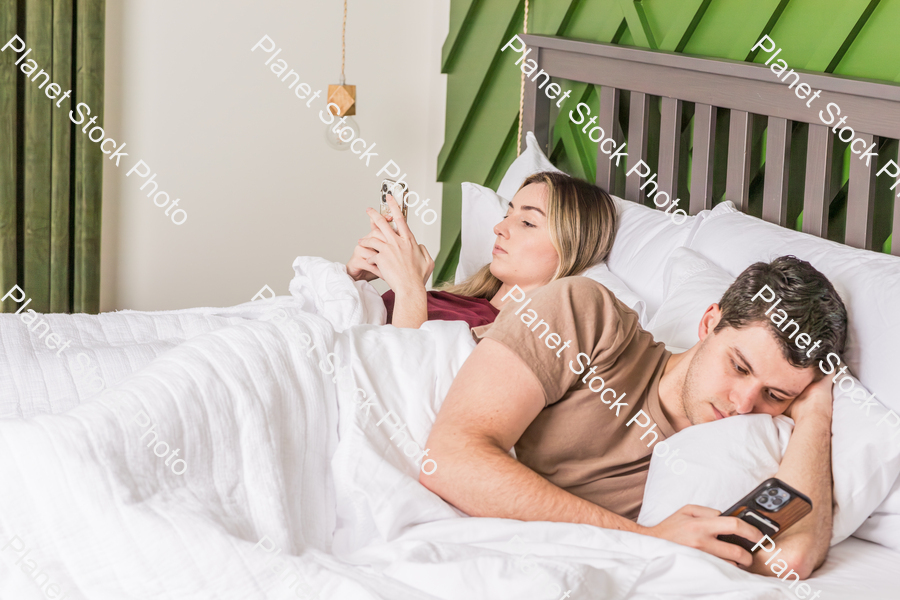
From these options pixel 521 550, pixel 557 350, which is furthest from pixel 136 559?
pixel 557 350

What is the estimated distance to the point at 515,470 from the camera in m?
0.99

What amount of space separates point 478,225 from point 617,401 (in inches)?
36.5

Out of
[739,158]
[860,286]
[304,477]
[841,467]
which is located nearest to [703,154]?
[739,158]

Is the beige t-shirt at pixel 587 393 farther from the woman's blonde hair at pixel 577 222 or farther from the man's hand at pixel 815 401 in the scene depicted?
the woman's blonde hair at pixel 577 222

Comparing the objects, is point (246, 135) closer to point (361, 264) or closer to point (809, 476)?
point (361, 264)

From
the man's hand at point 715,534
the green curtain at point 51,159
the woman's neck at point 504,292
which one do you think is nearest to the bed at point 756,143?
the man's hand at point 715,534

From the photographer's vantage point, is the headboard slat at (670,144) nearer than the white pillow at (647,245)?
→ No

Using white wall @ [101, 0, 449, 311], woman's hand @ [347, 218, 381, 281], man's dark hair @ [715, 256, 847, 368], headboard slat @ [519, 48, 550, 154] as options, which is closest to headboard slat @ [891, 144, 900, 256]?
man's dark hair @ [715, 256, 847, 368]

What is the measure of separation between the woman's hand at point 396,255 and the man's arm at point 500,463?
0.55m

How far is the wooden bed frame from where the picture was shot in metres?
1.29

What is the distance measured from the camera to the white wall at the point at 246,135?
252 centimetres

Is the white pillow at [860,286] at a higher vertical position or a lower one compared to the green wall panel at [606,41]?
lower

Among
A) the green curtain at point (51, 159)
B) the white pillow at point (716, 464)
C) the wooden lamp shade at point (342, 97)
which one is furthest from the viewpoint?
the wooden lamp shade at point (342, 97)

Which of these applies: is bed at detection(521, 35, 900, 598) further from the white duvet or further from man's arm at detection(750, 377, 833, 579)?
the white duvet
